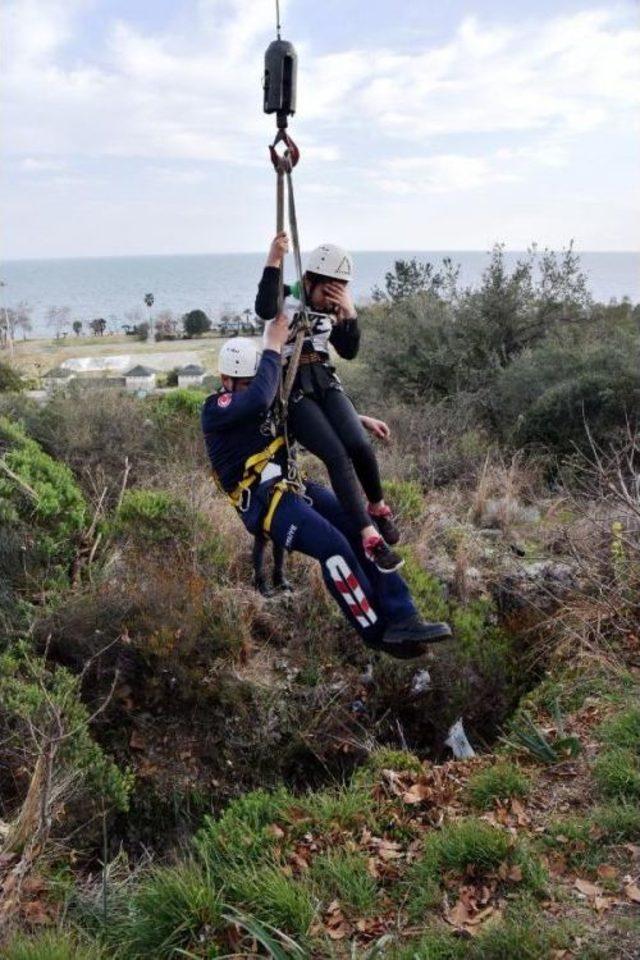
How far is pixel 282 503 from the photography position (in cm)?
438

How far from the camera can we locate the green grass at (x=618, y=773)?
15.0 feet

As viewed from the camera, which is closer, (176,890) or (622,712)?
(176,890)

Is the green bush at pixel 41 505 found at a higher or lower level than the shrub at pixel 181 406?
lower

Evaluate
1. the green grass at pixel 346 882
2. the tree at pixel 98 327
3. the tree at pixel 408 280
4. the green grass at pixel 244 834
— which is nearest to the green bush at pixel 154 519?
the green grass at pixel 244 834

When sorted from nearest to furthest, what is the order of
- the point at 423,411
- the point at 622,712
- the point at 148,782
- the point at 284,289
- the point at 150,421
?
the point at 284,289, the point at 622,712, the point at 148,782, the point at 150,421, the point at 423,411

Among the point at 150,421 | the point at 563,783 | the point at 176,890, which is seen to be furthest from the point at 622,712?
the point at 150,421

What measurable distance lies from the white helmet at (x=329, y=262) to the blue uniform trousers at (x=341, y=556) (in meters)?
1.15

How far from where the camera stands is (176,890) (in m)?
3.95

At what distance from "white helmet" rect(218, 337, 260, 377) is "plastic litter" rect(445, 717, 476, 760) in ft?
11.4

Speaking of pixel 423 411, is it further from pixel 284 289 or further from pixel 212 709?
pixel 284 289

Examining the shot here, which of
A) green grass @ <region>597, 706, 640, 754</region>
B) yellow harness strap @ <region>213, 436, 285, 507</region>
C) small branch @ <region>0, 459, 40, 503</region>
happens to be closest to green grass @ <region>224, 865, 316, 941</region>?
yellow harness strap @ <region>213, 436, 285, 507</region>

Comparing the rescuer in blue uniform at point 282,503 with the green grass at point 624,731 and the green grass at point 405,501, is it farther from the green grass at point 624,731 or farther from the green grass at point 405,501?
the green grass at point 405,501

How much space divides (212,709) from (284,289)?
3.92m

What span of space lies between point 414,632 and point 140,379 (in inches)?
554
